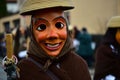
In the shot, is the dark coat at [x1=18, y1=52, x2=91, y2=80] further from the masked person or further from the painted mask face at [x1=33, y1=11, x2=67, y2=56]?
the painted mask face at [x1=33, y1=11, x2=67, y2=56]

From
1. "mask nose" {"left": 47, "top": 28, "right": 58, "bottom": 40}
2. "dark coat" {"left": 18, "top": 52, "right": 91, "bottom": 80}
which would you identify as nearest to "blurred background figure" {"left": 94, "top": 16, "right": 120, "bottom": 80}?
"dark coat" {"left": 18, "top": 52, "right": 91, "bottom": 80}

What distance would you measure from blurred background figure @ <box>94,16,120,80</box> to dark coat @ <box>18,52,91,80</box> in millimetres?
1464

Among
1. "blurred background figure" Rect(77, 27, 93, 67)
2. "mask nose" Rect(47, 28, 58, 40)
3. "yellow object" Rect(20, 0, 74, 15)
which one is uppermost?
"yellow object" Rect(20, 0, 74, 15)

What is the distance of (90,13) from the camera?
2080 cm

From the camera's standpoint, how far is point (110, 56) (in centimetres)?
625

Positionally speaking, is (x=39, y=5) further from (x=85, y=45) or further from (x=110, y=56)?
(x=85, y=45)

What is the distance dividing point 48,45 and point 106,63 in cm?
185

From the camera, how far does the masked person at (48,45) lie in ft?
15.0

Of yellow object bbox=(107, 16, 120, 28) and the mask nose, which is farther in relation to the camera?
yellow object bbox=(107, 16, 120, 28)

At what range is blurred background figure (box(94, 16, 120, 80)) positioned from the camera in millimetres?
6148

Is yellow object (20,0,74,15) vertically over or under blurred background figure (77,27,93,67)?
over

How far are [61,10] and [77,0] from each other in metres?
16.1

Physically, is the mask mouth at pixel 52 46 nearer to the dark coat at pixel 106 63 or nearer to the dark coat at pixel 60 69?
the dark coat at pixel 60 69

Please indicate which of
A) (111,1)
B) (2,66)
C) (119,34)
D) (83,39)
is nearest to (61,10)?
(2,66)
